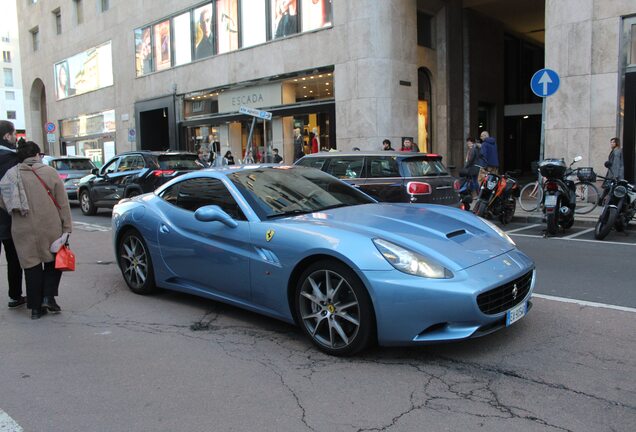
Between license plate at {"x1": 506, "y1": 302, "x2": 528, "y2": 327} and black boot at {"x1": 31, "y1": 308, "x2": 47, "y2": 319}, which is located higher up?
license plate at {"x1": 506, "y1": 302, "x2": 528, "y2": 327}

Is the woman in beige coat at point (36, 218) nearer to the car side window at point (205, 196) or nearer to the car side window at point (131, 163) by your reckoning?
the car side window at point (205, 196)

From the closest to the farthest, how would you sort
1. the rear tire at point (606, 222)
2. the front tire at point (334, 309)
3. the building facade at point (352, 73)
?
1. the front tire at point (334, 309)
2. the rear tire at point (606, 222)
3. the building facade at point (352, 73)

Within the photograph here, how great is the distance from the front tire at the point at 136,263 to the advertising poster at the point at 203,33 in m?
18.7

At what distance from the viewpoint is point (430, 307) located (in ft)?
12.0

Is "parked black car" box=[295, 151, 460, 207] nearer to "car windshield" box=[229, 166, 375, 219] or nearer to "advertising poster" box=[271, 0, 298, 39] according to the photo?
"car windshield" box=[229, 166, 375, 219]

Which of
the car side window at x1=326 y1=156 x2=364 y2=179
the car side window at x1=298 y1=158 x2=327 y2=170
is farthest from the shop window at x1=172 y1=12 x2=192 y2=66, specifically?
the car side window at x1=326 y1=156 x2=364 y2=179

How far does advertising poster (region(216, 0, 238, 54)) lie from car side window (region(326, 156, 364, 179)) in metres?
13.8

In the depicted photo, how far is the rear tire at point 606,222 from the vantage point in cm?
906

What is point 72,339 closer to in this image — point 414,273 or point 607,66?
point 414,273

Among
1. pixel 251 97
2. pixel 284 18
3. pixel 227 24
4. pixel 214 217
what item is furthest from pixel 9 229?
pixel 227 24

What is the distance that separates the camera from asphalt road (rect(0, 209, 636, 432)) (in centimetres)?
316

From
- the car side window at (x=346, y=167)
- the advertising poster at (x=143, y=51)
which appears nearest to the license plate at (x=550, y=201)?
the car side window at (x=346, y=167)

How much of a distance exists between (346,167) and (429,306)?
652 centimetres

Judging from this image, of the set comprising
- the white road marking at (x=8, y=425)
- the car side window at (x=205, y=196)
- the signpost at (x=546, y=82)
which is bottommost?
the white road marking at (x=8, y=425)
